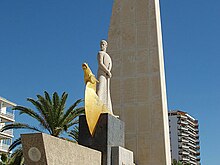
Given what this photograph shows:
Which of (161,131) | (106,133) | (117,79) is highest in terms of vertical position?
(117,79)

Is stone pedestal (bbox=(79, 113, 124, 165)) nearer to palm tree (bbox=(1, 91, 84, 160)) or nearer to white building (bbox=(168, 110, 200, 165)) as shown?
palm tree (bbox=(1, 91, 84, 160))

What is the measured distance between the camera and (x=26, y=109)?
20438 mm

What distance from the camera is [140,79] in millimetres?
20547

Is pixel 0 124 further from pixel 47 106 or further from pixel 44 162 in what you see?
pixel 44 162

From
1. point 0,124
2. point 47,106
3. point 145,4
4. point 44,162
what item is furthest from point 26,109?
point 0,124

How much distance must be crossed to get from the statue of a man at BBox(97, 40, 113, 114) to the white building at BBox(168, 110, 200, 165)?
81.5 metres

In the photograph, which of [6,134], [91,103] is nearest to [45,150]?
[91,103]

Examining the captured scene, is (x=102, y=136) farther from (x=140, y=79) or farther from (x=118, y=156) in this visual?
(x=140, y=79)

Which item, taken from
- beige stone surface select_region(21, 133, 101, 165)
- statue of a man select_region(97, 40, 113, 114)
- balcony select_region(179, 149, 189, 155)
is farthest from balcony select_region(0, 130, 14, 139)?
balcony select_region(179, 149, 189, 155)

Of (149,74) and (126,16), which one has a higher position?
(126,16)

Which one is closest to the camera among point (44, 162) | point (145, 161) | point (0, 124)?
point (44, 162)

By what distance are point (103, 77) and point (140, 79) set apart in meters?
7.29

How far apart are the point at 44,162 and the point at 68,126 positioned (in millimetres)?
12220

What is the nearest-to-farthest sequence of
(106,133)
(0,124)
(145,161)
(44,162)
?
1. (44,162)
2. (106,133)
3. (145,161)
4. (0,124)
